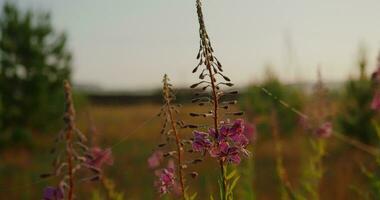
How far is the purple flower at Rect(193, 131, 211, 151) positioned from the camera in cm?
235

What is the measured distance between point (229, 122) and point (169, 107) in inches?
10.6

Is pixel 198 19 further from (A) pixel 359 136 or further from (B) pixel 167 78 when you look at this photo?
(A) pixel 359 136

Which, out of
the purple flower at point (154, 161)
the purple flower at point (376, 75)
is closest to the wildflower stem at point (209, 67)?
the purple flower at point (154, 161)

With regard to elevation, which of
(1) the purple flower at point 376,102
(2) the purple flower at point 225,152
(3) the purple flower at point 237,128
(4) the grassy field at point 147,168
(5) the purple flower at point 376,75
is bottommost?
(4) the grassy field at point 147,168

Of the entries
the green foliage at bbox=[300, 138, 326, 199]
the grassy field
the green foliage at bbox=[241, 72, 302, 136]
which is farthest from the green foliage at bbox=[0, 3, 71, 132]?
the green foliage at bbox=[300, 138, 326, 199]

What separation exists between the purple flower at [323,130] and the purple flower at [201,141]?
2951mm

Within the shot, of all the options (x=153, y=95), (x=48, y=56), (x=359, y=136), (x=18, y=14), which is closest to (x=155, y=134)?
(x=48, y=56)

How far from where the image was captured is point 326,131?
514 centimetres

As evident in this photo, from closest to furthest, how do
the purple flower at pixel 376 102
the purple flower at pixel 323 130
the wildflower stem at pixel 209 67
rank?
1. the wildflower stem at pixel 209 67
2. the purple flower at pixel 376 102
3. the purple flower at pixel 323 130

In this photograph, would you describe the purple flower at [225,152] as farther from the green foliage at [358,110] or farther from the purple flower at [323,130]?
the green foliage at [358,110]

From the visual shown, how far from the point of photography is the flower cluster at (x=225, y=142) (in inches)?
92.2

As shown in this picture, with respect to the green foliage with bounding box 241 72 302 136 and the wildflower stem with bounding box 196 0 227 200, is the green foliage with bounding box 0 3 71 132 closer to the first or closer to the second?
the green foliage with bounding box 241 72 302 136

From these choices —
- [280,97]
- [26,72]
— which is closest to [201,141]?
[280,97]

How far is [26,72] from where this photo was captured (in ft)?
99.6
